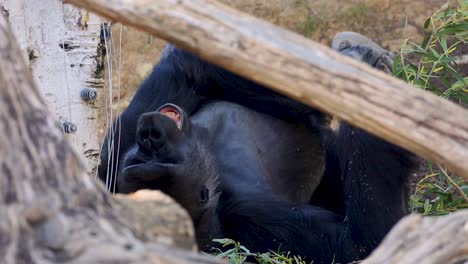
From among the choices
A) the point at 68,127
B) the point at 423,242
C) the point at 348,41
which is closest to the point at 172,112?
the point at 68,127

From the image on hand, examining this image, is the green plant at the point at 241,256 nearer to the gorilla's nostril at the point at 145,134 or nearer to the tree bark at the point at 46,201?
the gorilla's nostril at the point at 145,134

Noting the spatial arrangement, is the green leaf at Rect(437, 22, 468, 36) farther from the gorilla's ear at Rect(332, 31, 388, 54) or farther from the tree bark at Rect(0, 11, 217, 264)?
the tree bark at Rect(0, 11, 217, 264)

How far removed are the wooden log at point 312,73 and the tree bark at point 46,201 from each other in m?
0.26

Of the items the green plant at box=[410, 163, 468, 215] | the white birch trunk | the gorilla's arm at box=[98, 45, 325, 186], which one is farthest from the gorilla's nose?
the green plant at box=[410, 163, 468, 215]

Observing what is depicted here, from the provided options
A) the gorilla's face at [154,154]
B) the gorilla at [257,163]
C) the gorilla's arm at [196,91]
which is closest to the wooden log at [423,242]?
the gorilla at [257,163]

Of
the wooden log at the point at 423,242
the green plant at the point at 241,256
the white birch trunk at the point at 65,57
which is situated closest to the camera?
the wooden log at the point at 423,242

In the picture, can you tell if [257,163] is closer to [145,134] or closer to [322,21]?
[145,134]

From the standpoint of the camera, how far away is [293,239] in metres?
2.88

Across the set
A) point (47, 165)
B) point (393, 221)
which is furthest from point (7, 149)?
point (393, 221)

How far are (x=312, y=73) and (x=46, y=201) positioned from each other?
460mm

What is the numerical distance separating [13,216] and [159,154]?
1580 mm

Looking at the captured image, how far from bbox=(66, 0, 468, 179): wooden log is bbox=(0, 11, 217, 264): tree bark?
0.26 metres

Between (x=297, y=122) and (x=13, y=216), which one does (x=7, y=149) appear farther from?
(x=297, y=122)

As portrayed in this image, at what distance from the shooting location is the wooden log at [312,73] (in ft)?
4.48
